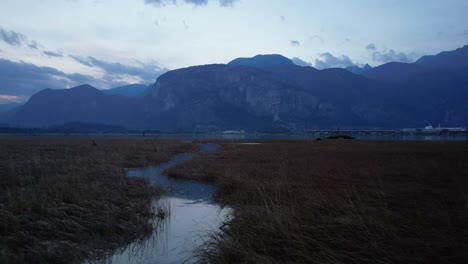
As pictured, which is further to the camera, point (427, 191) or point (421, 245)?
point (427, 191)

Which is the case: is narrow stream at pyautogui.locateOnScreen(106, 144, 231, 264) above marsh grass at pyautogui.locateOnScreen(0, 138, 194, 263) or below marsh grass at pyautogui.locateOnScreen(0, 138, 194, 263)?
below

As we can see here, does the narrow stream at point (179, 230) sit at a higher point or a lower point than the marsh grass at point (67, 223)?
lower

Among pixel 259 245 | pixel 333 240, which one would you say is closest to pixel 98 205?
pixel 259 245

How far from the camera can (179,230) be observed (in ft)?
40.0

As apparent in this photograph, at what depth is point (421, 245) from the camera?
7.11 metres

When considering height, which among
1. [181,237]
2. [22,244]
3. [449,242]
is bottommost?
[181,237]

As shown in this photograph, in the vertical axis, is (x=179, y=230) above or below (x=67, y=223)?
below

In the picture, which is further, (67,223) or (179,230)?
(179,230)

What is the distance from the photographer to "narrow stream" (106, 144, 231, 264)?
9.51m

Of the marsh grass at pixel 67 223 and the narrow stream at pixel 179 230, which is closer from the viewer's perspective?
the marsh grass at pixel 67 223

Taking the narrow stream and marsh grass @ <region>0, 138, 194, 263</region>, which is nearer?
marsh grass @ <region>0, 138, 194, 263</region>

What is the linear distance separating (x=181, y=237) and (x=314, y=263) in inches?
224

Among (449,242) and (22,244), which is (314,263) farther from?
(22,244)

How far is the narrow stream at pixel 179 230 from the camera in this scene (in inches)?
374
